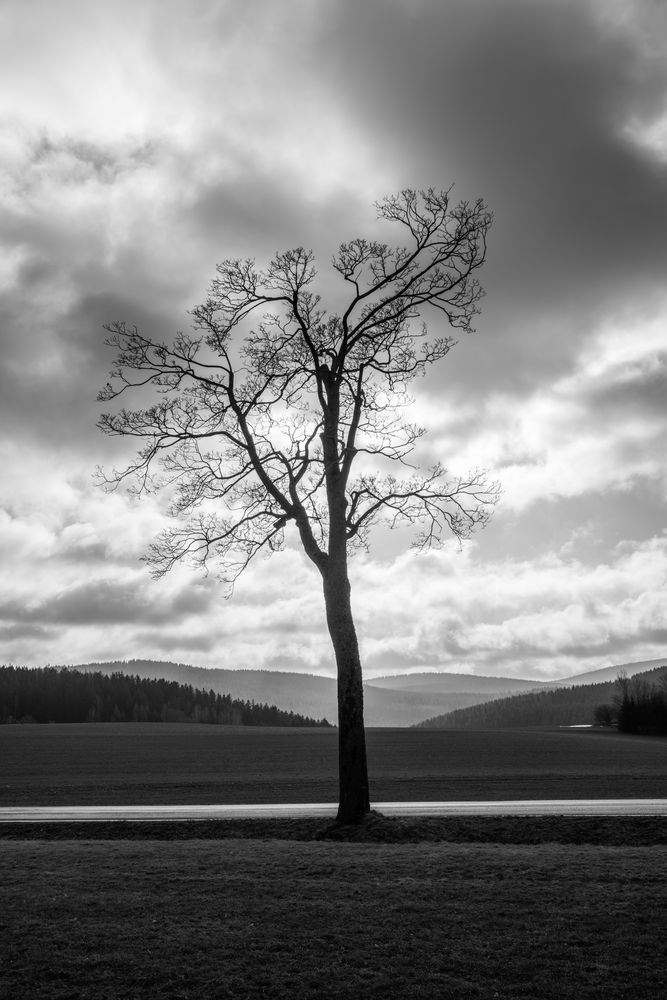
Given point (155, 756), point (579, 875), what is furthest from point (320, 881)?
point (155, 756)

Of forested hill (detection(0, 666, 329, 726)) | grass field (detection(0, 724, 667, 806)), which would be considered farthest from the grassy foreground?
forested hill (detection(0, 666, 329, 726))

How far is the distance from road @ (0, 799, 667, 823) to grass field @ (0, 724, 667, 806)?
3.91 m

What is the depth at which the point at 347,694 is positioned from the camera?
16.6 metres

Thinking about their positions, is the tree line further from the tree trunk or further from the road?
the tree trunk

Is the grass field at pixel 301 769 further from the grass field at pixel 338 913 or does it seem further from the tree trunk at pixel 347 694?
the grass field at pixel 338 913

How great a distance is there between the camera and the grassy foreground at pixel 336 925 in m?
6.79

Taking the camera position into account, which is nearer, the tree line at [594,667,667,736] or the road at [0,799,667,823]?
the road at [0,799,667,823]

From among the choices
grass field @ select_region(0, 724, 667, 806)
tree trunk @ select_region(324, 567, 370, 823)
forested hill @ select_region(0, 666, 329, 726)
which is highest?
forested hill @ select_region(0, 666, 329, 726)

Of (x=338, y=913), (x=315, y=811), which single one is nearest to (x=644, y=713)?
(x=315, y=811)

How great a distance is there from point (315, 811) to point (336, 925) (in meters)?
12.0

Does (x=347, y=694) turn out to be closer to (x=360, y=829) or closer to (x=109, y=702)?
(x=360, y=829)

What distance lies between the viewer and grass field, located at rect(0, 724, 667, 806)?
2781cm

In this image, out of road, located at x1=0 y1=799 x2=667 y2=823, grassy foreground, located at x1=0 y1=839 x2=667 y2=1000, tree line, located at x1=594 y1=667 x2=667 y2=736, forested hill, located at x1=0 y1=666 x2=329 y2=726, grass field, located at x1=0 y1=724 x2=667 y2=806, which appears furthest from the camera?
forested hill, located at x1=0 y1=666 x2=329 y2=726

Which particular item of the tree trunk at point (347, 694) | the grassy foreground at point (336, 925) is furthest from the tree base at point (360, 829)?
the grassy foreground at point (336, 925)
